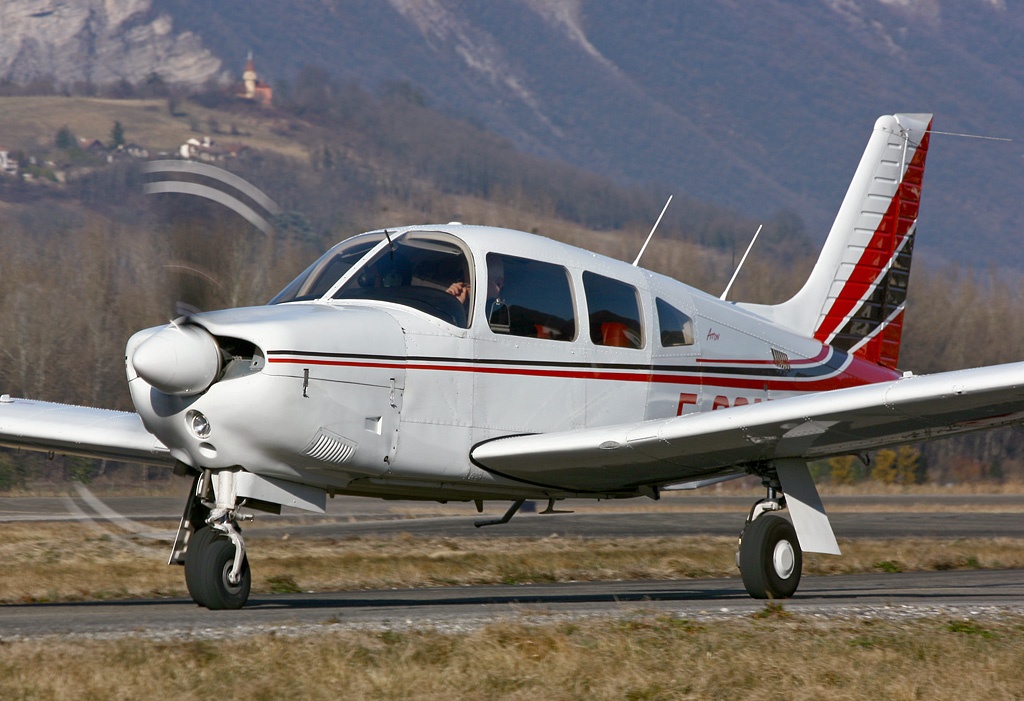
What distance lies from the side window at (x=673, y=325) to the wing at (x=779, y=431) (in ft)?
3.69

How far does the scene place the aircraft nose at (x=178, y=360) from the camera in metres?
7.87

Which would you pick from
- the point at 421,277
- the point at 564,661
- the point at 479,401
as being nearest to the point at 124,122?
the point at 421,277

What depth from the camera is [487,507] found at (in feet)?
113

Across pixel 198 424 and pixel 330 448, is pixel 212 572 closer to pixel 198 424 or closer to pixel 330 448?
pixel 198 424

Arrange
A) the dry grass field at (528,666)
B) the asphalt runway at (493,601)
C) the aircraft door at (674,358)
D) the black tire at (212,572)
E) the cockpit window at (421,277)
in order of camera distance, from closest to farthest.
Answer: the dry grass field at (528,666), the asphalt runway at (493,601), the black tire at (212,572), the cockpit window at (421,277), the aircraft door at (674,358)

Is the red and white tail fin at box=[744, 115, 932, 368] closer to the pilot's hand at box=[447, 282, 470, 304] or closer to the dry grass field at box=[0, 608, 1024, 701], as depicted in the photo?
the pilot's hand at box=[447, 282, 470, 304]

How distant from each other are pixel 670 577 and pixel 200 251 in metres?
8.22

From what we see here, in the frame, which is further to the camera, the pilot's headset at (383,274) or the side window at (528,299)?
the side window at (528,299)

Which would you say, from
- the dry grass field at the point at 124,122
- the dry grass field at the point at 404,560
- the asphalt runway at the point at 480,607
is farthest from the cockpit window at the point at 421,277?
the dry grass field at the point at 124,122

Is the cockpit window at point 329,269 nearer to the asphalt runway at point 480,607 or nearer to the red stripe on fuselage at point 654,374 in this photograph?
the red stripe on fuselage at point 654,374

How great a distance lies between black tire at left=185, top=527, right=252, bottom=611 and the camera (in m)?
8.40

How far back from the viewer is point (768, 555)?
10.2 m

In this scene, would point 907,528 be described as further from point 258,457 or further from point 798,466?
point 258,457

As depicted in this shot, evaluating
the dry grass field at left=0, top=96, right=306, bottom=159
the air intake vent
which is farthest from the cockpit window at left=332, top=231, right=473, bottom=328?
the dry grass field at left=0, top=96, right=306, bottom=159
